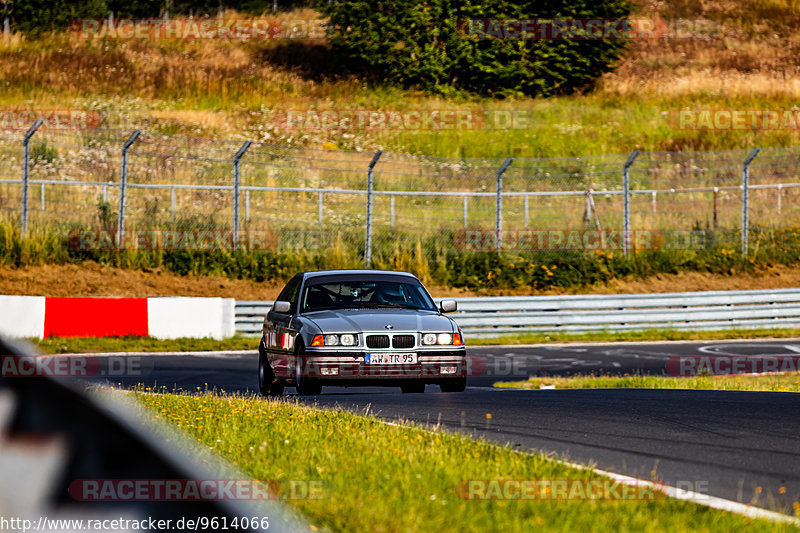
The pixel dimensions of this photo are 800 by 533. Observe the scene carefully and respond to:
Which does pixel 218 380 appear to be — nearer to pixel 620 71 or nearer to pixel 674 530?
pixel 674 530

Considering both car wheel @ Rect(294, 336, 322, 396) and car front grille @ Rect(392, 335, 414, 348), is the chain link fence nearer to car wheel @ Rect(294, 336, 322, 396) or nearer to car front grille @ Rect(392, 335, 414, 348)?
car wheel @ Rect(294, 336, 322, 396)

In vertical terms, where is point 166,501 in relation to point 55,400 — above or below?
below

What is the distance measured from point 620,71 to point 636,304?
2481 centimetres

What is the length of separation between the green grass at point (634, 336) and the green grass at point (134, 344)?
519cm

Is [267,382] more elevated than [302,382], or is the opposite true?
[302,382]

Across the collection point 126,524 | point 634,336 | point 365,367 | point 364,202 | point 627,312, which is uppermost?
point 126,524

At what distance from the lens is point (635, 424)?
29.5 ft

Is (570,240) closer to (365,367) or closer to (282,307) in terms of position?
(282,307)

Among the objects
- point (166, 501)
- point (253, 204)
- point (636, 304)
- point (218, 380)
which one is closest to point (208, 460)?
point (166, 501)

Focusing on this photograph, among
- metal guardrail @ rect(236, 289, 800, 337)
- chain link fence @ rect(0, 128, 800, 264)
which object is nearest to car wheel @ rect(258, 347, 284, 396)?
metal guardrail @ rect(236, 289, 800, 337)

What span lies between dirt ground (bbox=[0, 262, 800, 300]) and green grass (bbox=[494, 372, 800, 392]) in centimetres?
1194

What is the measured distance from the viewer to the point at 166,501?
0.91 m

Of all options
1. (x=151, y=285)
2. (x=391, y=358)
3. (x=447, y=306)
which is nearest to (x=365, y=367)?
(x=391, y=358)

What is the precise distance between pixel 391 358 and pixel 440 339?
2.03ft
